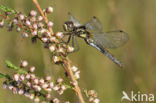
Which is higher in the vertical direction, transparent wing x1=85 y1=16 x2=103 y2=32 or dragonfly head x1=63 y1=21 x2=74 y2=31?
transparent wing x1=85 y1=16 x2=103 y2=32

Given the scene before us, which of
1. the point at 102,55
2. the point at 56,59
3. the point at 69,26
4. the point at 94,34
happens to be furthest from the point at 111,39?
the point at 102,55

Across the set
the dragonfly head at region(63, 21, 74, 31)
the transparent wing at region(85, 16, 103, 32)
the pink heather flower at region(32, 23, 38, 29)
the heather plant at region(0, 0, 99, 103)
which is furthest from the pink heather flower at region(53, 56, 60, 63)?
the transparent wing at region(85, 16, 103, 32)

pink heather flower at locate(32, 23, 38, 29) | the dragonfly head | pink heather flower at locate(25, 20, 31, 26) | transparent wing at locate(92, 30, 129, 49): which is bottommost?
pink heather flower at locate(32, 23, 38, 29)

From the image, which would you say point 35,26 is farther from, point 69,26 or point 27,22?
point 69,26

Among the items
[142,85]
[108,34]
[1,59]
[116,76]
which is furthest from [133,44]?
[108,34]

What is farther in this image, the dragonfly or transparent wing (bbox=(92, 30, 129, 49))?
transparent wing (bbox=(92, 30, 129, 49))

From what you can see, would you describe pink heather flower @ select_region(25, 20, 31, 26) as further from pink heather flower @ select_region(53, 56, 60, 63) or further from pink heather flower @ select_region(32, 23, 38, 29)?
pink heather flower @ select_region(53, 56, 60, 63)

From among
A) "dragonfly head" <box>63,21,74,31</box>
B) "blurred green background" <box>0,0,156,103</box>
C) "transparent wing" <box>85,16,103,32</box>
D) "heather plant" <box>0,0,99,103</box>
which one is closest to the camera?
"heather plant" <box>0,0,99,103</box>

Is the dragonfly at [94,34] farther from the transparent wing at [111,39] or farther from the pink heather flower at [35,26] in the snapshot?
the pink heather flower at [35,26]

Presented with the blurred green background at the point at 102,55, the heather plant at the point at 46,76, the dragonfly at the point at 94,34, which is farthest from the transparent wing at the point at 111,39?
the blurred green background at the point at 102,55
